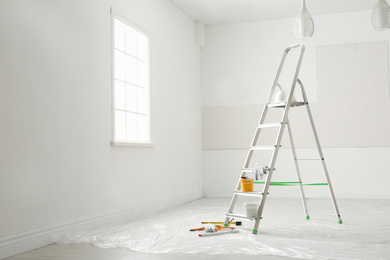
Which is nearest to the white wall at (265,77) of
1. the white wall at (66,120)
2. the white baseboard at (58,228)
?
the white wall at (66,120)

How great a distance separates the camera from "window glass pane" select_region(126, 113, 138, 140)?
15.9 feet

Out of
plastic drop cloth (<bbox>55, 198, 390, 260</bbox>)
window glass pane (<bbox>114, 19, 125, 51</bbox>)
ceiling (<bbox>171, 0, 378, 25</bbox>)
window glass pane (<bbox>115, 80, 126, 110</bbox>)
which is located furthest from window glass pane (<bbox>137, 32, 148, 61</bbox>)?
plastic drop cloth (<bbox>55, 198, 390, 260</bbox>)

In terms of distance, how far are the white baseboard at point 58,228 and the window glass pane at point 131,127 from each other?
77 centimetres

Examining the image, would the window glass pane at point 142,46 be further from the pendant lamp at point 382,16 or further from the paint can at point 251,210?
the pendant lamp at point 382,16

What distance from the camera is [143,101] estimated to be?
205 inches

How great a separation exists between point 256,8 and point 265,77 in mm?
1100

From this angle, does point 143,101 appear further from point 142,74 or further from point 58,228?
point 58,228

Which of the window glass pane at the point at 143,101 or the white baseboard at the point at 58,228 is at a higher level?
the window glass pane at the point at 143,101

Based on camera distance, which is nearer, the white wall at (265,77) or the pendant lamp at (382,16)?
the pendant lamp at (382,16)

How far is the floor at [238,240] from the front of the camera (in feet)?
9.82

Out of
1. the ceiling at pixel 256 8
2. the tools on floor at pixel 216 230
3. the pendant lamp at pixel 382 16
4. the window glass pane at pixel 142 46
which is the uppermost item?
the ceiling at pixel 256 8

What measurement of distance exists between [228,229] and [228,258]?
2.94ft

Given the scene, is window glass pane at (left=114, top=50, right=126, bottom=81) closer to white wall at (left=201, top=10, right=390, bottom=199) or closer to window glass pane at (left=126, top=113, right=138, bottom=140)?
window glass pane at (left=126, top=113, right=138, bottom=140)

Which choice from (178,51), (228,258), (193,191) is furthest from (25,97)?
(193,191)
